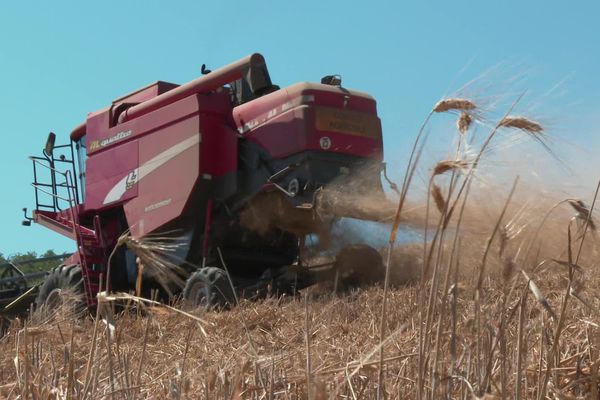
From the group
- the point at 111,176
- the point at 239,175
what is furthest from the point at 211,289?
the point at 111,176

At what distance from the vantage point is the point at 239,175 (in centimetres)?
963

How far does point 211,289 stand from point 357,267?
164 centimetres

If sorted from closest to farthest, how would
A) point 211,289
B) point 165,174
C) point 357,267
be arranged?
1. point 211,289
2. point 357,267
3. point 165,174

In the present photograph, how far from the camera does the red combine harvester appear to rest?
9.24m

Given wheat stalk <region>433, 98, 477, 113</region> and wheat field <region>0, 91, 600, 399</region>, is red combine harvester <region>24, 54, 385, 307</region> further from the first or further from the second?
wheat stalk <region>433, 98, 477, 113</region>

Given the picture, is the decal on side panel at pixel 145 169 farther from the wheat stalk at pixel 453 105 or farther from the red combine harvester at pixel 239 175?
the wheat stalk at pixel 453 105

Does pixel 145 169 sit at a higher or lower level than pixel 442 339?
higher

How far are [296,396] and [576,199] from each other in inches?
50.0

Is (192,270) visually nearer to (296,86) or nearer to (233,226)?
(233,226)

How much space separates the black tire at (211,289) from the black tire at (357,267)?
129cm

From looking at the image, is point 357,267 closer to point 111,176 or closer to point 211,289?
point 211,289

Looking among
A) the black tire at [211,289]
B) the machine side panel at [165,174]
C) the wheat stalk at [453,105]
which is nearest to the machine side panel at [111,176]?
the machine side panel at [165,174]

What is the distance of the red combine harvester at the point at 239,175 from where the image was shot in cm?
924

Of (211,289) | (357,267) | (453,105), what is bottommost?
(211,289)
